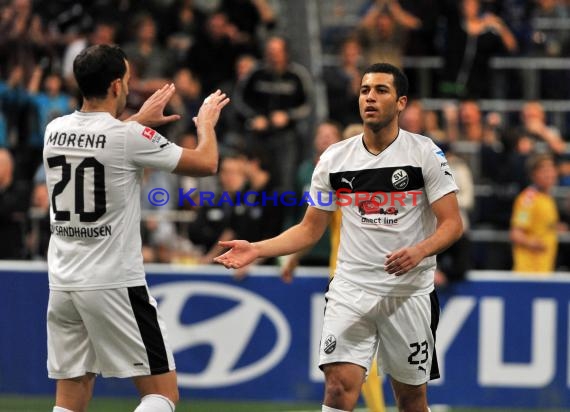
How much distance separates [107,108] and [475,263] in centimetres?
811

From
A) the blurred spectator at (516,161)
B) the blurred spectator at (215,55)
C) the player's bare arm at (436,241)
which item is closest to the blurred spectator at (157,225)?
the blurred spectator at (215,55)

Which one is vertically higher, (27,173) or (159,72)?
(159,72)

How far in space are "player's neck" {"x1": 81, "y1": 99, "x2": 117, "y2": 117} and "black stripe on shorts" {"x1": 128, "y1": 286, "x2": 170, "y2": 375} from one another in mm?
981

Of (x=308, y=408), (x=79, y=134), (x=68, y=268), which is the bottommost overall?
(x=308, y=408)

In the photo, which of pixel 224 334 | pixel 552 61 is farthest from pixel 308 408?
pixel 552 61

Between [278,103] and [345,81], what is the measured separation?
147 centimetres

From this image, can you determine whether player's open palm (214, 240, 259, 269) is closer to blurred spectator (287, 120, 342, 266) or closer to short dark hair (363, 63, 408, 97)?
short dark hair (363, 63, 408, 97)

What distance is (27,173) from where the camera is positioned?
1406 centimetres

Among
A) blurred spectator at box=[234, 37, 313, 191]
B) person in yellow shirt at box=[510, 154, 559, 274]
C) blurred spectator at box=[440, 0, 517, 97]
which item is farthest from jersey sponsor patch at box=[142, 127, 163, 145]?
blurred spectator at box=[440, 0, 517, 97]

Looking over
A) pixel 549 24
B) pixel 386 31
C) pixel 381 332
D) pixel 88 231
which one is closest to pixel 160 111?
pixel 88 231

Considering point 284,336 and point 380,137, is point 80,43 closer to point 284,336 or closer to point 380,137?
point 284,336

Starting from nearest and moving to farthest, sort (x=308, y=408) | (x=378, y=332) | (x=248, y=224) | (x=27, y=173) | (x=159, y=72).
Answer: (x=378, y=332) → (x=308, y=408) → (x=248, y=224) → (x=27, y=173) → (x=159, y=72)

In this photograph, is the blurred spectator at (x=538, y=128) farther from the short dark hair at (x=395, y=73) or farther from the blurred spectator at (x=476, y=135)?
the short dark hair at (x=395, y=73)

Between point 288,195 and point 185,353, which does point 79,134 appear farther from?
point 288,195
